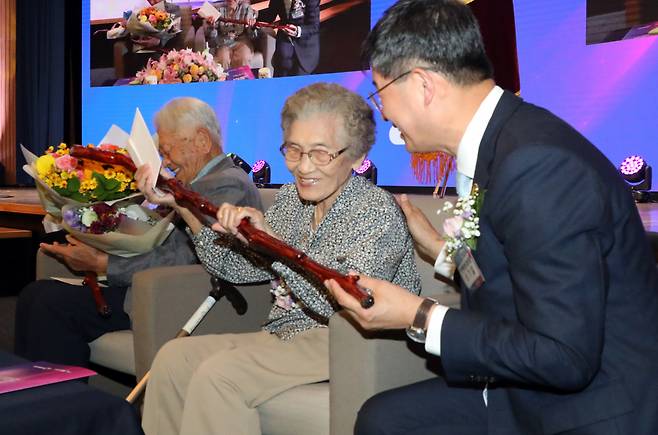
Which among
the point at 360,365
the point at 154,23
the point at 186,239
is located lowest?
the point at 360,365

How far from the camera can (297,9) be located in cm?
606

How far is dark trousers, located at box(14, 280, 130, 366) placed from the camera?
2922 millimetres

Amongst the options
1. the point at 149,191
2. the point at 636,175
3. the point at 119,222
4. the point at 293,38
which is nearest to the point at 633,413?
the point at 149,191

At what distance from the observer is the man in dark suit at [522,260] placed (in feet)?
4.15

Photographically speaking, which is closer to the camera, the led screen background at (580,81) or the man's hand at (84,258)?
the man's hand at (84,258)

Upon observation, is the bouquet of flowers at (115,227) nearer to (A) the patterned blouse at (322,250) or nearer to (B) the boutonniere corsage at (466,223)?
(A) the patterned blouse at (322,250)

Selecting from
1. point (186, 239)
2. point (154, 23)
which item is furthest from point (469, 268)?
point (154, 23)

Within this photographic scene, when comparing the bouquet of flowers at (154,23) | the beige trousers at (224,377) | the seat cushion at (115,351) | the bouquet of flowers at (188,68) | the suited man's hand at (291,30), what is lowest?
the seat cushion at (115,351)

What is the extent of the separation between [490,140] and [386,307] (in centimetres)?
36

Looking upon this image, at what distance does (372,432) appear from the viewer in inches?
65.2

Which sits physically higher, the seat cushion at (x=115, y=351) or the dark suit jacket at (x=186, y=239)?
the dark suit jacket at (x=186, y=239)

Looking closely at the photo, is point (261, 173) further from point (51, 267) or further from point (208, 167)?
A: point (208, 167)

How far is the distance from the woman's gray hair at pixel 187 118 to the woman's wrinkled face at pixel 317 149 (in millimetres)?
931

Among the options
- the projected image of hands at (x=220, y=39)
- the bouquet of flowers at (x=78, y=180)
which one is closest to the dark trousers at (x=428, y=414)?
the bouquet of flowers at (x=78, y=180)
